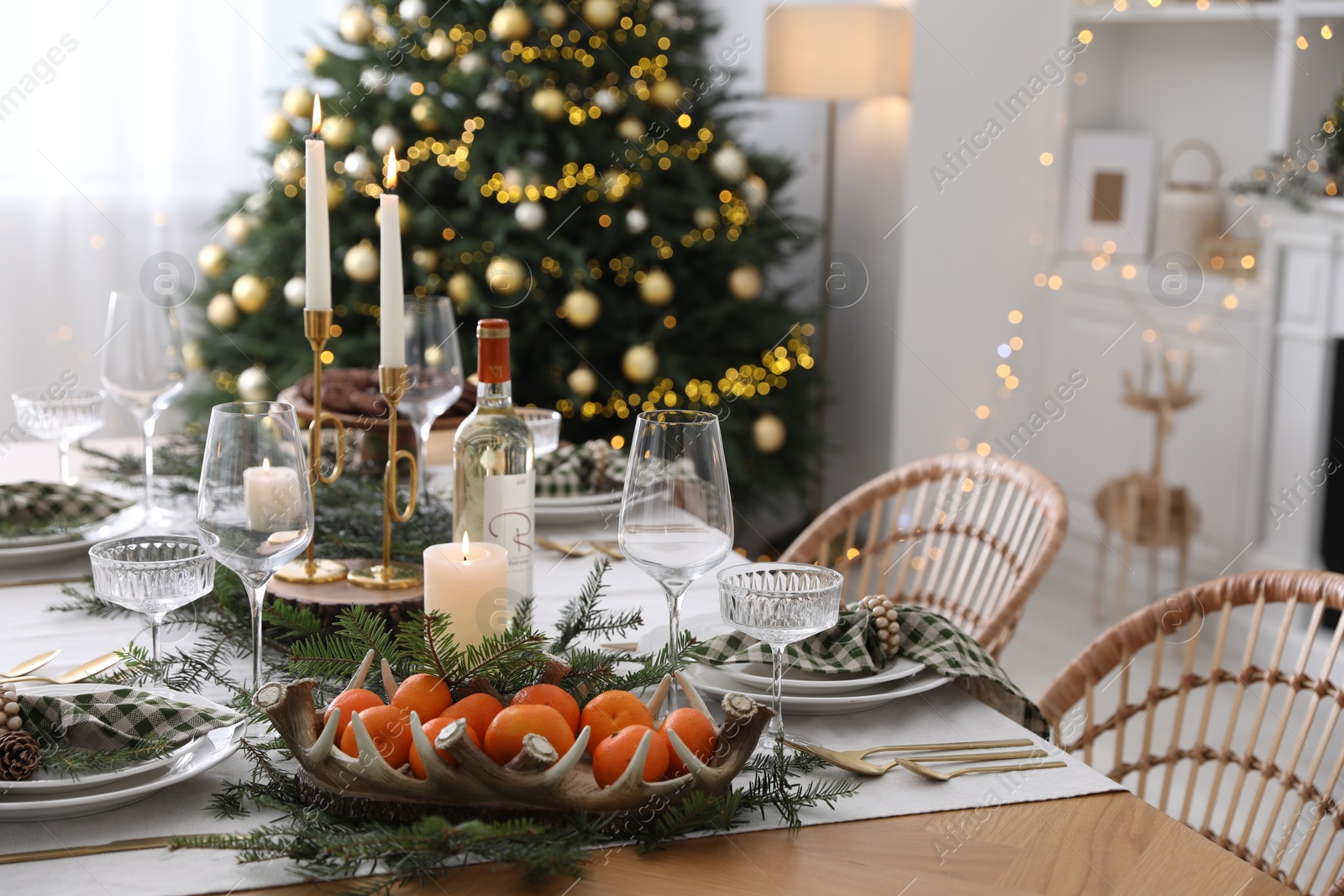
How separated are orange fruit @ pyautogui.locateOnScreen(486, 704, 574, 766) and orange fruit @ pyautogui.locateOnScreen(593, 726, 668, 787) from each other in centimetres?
3

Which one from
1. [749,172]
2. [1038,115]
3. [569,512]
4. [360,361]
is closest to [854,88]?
[749,172]

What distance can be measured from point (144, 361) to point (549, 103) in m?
1.61

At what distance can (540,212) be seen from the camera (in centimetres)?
300

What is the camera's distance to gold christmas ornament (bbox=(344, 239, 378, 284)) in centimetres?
300

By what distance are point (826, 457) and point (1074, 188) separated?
3.69 ft

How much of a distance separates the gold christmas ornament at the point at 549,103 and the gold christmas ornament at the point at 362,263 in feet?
1.75

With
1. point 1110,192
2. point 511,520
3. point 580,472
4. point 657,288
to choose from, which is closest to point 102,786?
point 511,520

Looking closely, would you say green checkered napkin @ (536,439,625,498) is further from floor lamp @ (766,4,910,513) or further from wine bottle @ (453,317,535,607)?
floor lamp @ (766,4,910,513)

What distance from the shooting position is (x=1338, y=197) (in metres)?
2.94

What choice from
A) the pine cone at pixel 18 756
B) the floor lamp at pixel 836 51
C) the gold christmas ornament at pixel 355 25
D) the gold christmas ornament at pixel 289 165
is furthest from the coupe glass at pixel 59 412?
the floor lamp at pixel 836 51

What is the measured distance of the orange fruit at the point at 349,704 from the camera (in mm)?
870

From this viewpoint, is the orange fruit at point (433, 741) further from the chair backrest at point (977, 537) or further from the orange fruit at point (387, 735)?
the chair backrest at point (977, 537)

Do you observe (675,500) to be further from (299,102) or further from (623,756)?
(299,102)

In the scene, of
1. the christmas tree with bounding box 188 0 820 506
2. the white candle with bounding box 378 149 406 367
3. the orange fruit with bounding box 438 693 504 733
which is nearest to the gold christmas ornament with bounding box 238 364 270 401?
the christmas tree with bounding box 188 0 820 506
